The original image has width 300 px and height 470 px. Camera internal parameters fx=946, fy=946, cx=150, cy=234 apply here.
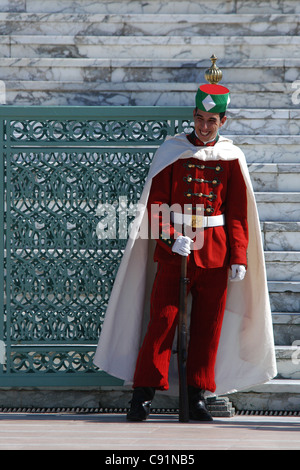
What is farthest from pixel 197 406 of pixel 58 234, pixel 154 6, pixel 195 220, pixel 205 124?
pixel 154 6

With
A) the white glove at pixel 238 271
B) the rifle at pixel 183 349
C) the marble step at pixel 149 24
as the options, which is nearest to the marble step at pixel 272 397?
the rifle at pixel 183 349

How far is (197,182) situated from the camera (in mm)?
5449

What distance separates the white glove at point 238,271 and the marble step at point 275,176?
169 centimetres

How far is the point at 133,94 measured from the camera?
25.1 feet

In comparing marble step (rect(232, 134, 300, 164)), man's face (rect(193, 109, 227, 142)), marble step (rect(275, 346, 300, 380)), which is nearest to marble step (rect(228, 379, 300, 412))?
marble step (rect(275, 346, 300, 380))

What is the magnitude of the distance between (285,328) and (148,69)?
2.70m

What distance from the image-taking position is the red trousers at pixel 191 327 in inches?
213

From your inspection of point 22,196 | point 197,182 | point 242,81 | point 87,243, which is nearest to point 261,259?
point 197,182

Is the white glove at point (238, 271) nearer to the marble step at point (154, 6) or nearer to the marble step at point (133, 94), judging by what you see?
the marble step at point (133, 94)

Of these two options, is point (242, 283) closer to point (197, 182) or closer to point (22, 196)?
point (197, 182)

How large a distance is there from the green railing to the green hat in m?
0.38

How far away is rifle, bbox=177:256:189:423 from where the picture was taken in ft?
17.6

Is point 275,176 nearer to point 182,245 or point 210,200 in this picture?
point 210,200
